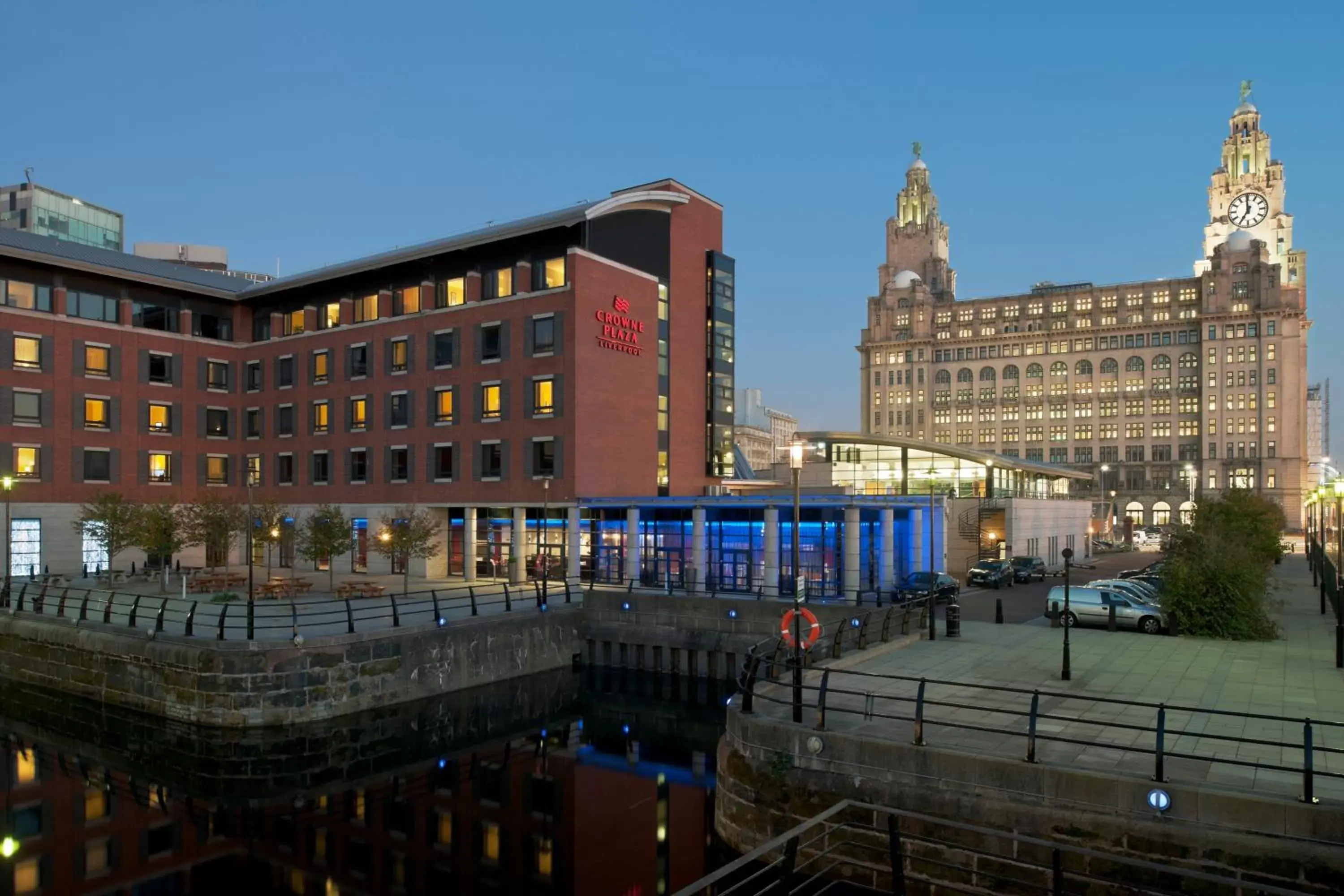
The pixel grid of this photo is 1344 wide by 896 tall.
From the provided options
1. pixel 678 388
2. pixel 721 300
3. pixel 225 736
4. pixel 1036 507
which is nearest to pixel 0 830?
pixel 225 736

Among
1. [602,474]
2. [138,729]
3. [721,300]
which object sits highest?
[721,300]

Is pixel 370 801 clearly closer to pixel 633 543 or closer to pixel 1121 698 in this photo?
pixel 1121 698

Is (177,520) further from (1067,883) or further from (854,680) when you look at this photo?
(1067,883)

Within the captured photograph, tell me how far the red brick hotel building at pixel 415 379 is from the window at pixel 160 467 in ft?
0.39

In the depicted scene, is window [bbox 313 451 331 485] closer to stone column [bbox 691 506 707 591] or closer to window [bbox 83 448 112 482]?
window [bbox 83 448 112 482]

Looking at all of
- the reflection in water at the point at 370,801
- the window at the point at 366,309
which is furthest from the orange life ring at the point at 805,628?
the window at the point at 366,309

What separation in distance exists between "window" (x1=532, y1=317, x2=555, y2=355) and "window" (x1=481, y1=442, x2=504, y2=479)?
6184 millimetres

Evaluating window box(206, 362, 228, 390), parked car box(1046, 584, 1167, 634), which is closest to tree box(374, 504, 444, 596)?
window box(206, 362, 228, 390)

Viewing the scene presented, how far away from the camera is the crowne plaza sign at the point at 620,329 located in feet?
170

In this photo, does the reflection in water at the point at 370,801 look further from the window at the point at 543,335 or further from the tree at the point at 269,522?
the window at the point at 543,335

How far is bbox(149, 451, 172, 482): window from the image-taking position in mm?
62125

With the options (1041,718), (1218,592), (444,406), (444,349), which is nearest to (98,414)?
(444,406)

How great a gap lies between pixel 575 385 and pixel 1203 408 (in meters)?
132

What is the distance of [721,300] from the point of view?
6116 centimetres
